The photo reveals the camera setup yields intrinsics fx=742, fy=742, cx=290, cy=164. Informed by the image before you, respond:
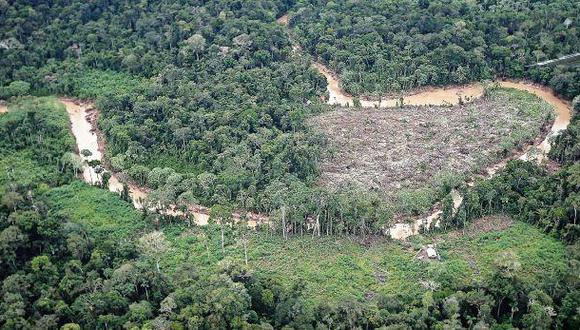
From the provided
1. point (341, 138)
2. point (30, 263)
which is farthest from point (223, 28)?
point (30, 263)

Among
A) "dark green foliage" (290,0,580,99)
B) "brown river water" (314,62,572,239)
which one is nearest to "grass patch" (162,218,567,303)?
"brown river water" (314,62,572,239)

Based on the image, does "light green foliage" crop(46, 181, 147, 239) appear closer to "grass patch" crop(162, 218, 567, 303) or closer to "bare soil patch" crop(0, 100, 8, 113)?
"grass patch" crop(162, 218, 567, 303)

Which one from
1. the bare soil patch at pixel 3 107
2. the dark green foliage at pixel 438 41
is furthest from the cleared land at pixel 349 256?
the dark green foliage at pixel 438 41

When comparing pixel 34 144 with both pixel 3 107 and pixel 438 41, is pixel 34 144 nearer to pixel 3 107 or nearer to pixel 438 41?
pixel 3 107

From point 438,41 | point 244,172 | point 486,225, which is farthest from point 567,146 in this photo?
point 244,172

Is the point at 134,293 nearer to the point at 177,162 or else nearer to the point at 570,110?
the point at 177,162

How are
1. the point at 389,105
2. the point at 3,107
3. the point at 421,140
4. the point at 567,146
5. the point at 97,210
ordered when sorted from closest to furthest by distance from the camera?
the point at 97,210, the point at 567,146, the point at 421,140, the point at 3,107, the point at 389,105
